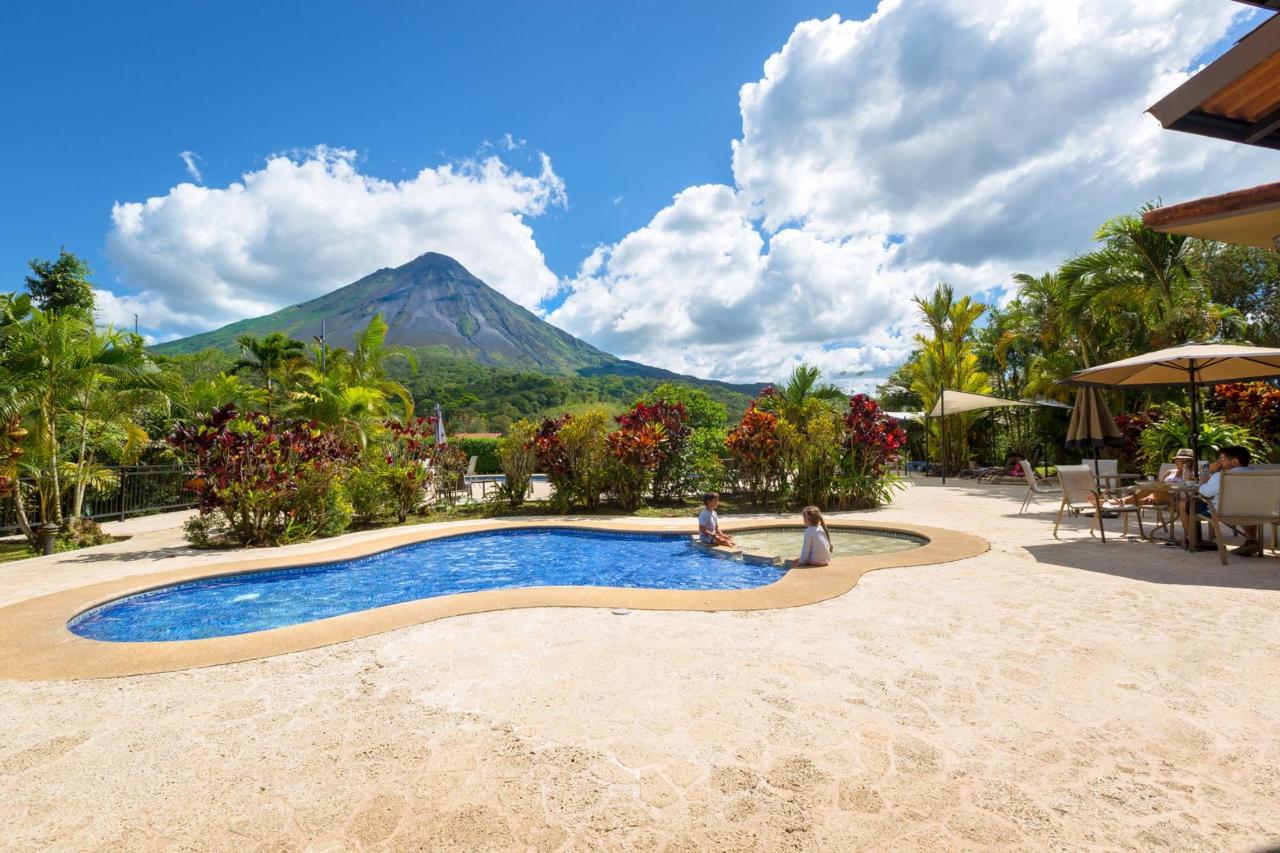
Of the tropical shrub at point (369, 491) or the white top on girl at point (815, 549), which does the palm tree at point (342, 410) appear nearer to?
the tropical shrub at point (369, 491)

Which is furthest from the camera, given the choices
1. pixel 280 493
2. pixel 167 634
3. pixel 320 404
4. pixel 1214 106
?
pixel 320 404

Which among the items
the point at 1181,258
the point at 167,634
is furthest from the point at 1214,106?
the point at 1181,258

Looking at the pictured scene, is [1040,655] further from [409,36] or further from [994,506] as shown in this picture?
[409,36]

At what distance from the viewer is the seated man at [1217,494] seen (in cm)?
628

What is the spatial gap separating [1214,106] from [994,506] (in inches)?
418

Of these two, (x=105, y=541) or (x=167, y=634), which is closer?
(x=167, y=634)

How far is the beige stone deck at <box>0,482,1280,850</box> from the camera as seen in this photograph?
2.04 metres

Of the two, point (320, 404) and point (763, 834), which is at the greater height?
point (320, 404)

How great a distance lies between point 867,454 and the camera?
11719mm

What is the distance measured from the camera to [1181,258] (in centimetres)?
1374

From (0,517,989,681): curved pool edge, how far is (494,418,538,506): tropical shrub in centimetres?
511

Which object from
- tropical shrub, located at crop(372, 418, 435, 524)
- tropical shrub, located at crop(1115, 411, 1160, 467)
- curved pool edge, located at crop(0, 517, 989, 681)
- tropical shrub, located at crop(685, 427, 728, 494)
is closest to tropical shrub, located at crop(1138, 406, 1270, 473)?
tropical shrub, located at crop(1115, 411, 1160, 467)

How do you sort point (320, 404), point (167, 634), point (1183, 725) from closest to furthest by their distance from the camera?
point (1183, 725) → point (167, 634) → point (320, 404)

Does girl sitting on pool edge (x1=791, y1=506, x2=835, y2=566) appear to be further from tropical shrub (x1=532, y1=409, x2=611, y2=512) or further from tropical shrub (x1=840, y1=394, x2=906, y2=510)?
tropical shrub (x1=532, y1=409, x2=611, y2=512)
